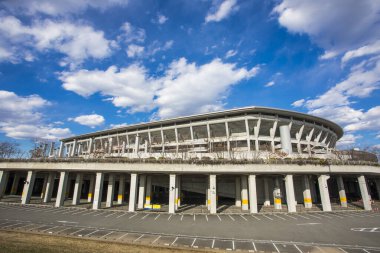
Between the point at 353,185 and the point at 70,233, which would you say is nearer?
the point at 70,233

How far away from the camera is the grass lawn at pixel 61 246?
11188 millimetres

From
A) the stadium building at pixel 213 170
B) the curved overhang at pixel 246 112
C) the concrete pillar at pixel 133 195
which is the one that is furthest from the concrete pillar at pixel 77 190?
the curved overhang at pixel 246 112

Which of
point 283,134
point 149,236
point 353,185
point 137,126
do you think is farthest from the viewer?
point 137,126

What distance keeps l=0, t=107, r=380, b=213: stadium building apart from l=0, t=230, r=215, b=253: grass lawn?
627 inches

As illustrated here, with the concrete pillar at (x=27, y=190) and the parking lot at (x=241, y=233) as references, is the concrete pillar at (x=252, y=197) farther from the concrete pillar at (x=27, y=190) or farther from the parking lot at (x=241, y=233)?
the concrete pillar at (x=27, y=190)

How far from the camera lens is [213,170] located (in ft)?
94.3

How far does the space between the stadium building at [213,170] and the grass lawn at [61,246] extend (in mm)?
15932

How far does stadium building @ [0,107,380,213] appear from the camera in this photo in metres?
29.4

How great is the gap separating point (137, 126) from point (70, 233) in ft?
168

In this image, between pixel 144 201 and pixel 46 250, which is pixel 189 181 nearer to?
pixel 144 201

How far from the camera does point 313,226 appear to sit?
19.7 metres

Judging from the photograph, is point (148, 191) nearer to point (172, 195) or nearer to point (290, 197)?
point (172, 195)

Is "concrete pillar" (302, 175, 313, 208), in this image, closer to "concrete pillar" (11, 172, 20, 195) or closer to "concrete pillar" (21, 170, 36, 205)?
"concrete pillar" (21, 170, 36, 205)

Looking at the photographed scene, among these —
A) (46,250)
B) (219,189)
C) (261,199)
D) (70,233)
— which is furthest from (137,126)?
(46,250)
